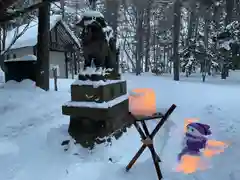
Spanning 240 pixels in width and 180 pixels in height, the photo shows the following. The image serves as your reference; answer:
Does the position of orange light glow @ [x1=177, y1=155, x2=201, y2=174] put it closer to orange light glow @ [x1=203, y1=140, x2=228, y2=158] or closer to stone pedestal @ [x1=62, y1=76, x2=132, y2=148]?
orange light glow @ [x1=203, y1=140, x2=228, y2=158]

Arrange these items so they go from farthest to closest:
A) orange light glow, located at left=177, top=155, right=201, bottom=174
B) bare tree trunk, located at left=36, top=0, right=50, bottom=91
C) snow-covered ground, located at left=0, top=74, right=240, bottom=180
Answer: bare tree trunk, located at left=36, top=0, right=50, bottom=91 → orange light glow, located at left=177, top=155, right=201, bottom=174 → snow-covered ground, located at left=0, top=74, right=240, bottom=180

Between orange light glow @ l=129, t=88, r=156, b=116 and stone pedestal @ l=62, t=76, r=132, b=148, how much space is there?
6.00 feet

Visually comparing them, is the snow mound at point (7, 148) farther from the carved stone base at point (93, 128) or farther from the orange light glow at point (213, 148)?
the orange light glow at point (213, 148)

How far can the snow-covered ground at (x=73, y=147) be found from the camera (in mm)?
5129

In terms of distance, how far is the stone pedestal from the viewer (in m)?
5.79

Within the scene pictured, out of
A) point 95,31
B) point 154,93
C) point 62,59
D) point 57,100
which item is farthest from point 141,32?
point 95,31

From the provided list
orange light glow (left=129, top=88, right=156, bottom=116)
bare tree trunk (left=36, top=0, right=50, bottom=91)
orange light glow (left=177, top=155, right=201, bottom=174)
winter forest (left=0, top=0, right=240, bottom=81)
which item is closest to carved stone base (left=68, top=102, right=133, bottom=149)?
orange light glow (left=177, top=155, right=201, bottom=174)

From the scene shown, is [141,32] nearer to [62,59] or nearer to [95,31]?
[62,59]

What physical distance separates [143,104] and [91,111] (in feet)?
12.6

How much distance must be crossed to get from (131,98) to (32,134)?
4380 mm

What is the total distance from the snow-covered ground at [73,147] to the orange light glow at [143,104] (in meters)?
0.55

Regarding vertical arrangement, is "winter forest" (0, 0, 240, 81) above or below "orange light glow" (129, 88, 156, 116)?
above

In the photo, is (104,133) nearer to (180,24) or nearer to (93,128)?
(93,128)

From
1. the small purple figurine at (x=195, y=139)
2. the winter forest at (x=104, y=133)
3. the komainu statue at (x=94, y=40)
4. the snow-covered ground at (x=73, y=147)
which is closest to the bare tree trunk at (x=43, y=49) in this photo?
the snow-covered ground at (x=73, y=147)
